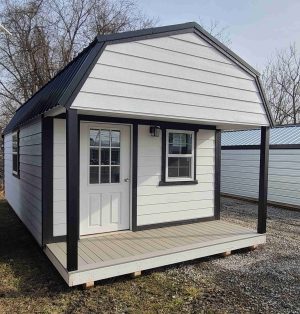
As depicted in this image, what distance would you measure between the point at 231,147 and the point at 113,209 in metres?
7.84

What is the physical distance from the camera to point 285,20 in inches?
510

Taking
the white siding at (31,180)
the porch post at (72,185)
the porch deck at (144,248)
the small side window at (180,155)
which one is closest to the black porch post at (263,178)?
the porch deck at (144,248)

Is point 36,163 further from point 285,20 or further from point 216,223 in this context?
→ point 285,20

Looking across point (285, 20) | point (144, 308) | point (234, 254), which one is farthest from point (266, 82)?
point (144, 308)

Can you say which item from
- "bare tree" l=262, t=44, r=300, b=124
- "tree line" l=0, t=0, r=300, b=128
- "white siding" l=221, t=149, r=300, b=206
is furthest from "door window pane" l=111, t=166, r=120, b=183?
"bare tree" l=262, t=44, r=300, b=124

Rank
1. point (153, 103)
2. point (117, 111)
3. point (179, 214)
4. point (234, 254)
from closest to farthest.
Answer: point (117, 111) < point (153, 103) < point (234, 254) < point (179, 214)

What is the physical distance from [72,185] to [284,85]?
891 inches

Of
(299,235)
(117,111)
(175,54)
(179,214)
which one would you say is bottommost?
(299,235)

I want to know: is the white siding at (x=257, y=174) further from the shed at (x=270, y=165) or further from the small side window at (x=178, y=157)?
the small side window at (x=178, y=157)

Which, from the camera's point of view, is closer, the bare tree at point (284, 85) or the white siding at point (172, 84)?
the white siding at point (172, 84)

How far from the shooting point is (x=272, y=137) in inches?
438

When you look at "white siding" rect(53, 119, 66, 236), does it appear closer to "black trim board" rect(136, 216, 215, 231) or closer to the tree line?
"black trim board" rect(136, 216, 215, 231)

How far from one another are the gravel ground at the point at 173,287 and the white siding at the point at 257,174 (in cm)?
479

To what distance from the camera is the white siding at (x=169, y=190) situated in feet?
19.7
